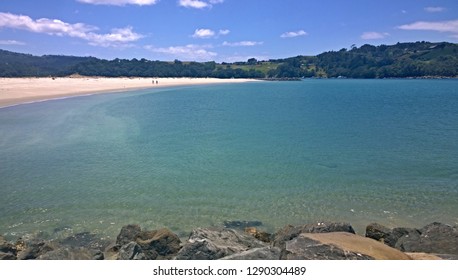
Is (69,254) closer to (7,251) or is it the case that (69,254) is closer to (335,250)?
(7,251)

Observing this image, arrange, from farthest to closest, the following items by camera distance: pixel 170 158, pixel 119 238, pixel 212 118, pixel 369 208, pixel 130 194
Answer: pixel 212 118, pixel 170 158, pixel 130 194, pixel 369 208, pixel 119 238

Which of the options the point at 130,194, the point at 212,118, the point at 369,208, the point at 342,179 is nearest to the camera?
the point at 369,208

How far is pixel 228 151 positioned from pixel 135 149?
653cm

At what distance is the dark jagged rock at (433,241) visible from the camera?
967 centimetres

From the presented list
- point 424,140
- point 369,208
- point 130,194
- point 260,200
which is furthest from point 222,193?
point 424,140

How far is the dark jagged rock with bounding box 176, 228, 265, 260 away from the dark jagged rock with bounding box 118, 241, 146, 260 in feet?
4.57

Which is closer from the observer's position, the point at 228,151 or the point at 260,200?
the point at 260,200

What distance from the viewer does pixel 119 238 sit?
1182cm

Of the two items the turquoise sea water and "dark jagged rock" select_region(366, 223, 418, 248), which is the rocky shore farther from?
the turquoise sea water

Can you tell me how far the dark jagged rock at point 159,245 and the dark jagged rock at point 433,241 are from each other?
6.11 metres

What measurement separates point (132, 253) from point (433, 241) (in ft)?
25.4

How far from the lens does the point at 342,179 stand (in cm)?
1927

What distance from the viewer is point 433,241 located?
32.7 feet

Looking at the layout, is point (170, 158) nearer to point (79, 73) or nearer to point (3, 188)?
point (3, 188)
